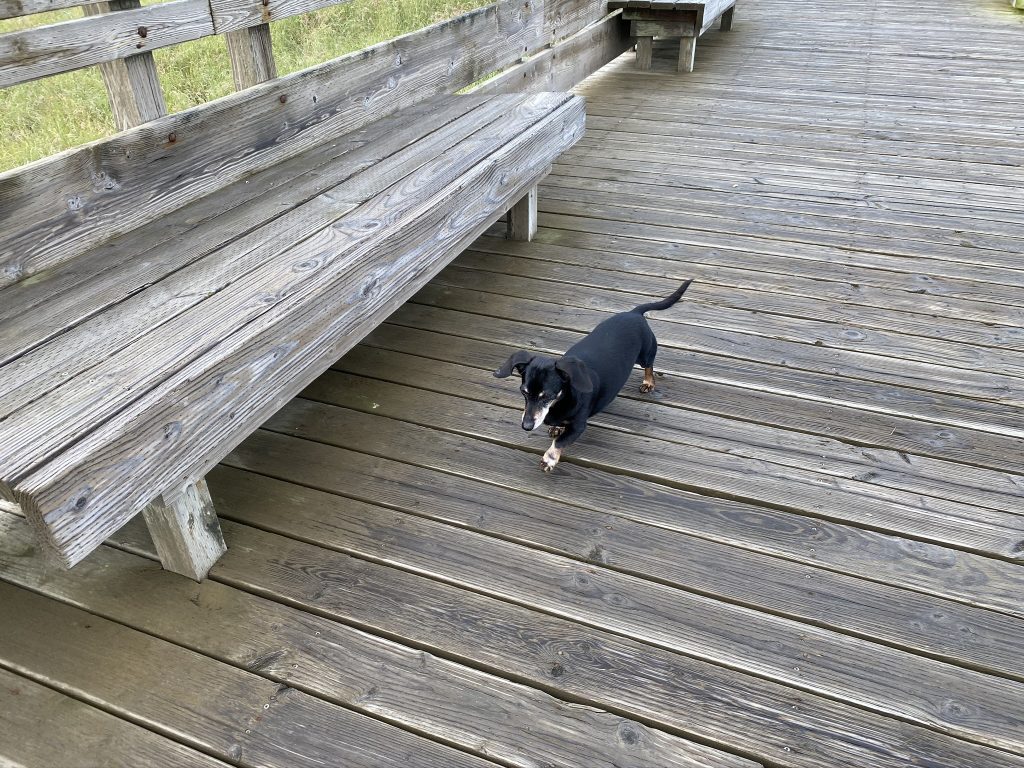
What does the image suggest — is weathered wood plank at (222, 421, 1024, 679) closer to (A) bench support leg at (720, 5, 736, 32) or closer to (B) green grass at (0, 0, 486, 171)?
(B) green grass at (0, 0, 486, 171)

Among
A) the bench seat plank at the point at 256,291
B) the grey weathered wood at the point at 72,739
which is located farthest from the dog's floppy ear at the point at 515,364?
the grey weathered wood at the point at 72,739

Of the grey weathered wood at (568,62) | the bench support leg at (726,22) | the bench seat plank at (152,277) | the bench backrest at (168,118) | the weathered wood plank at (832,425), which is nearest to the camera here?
the bench seat plank at (152,277)

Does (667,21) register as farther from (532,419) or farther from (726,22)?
(532,419)

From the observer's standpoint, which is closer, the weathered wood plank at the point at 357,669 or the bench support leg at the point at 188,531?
the weathered wood plank at the point at 357,669

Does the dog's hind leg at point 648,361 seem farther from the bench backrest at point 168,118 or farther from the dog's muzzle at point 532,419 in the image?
the bench backrest at point 168,118

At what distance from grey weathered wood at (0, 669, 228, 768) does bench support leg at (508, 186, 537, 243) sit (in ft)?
7.96

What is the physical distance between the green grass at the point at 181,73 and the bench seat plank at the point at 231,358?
1.78 meters

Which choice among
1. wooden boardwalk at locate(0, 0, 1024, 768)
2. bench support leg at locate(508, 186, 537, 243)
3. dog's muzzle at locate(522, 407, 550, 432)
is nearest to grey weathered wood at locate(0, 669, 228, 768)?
wooden boardwalk at locate(0, 0, 1024, 768)

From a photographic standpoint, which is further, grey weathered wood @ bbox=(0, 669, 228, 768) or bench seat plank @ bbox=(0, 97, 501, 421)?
bench seat plank @ bbox=(0, 97, 501, 421)

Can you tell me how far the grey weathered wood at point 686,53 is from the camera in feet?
18.5

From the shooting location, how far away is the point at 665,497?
2012 mm

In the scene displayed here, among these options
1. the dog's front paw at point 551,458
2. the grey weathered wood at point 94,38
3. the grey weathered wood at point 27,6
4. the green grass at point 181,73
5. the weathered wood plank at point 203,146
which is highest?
the grey weathered wood at point 27,6

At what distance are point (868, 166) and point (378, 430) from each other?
3148 millimetres

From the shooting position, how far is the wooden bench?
1.45 metres
